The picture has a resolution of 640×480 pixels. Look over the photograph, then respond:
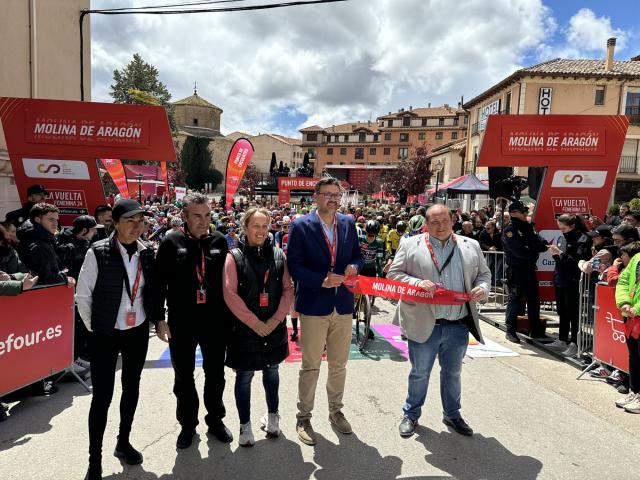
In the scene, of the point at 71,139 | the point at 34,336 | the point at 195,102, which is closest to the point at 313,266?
the point at 34,336

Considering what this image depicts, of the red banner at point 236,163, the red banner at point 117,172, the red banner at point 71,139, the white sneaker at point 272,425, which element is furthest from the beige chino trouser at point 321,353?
the red banner at point 117,172

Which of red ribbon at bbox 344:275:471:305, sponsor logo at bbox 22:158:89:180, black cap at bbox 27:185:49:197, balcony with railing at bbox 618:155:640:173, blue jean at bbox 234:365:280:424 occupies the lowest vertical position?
blue jean at bbox 234:365:280:424

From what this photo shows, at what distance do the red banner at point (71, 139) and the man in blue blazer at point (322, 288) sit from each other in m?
4.64

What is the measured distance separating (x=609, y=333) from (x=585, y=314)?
88 cm

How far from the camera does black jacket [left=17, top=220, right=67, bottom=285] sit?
15.0 ft

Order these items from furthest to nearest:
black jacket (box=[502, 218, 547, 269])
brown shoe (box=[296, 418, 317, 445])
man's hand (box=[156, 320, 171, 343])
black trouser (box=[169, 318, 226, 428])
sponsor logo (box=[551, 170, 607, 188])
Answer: sponsor logo (box=[551, 170, 607, 188]), black jacket (box=[502, 218, 547, 269]), brown shoe (box=[296, 418, 317, 445]), black trouser (box=[169, 318, 226, 428]), man's hand (box=[156, 320, 171, 343])

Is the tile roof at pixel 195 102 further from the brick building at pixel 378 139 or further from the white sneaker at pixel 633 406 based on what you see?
the white sneaker at pixel 633 406

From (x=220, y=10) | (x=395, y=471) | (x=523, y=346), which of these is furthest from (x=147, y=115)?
(x=523, y=346)

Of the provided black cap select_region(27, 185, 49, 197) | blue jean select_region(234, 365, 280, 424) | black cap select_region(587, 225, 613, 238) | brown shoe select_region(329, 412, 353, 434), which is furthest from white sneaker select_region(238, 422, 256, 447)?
black cap select_region(27, 185, 49, 197)

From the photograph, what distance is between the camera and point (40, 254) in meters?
4.61

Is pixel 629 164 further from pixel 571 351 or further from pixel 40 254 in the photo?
pixel 40 254

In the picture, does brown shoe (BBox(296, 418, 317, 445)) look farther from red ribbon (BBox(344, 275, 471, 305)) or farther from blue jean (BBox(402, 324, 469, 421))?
red ribbon (BBox(344, 275, 471, 305))

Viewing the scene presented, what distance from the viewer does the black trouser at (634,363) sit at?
14.2 ft

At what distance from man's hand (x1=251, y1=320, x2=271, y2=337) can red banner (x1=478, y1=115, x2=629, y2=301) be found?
5.57 m
